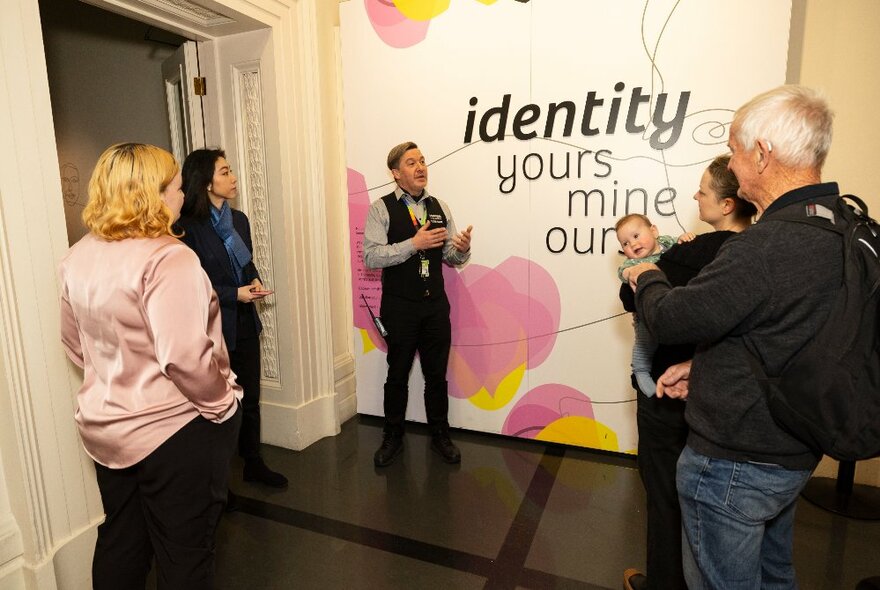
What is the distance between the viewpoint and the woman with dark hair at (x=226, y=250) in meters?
2.44

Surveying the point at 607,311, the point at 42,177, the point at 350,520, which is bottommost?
the point at 350,520

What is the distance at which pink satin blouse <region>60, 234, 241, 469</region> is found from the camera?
138cm

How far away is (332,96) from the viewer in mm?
3488

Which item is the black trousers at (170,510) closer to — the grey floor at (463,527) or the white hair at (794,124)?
the grey floor at (463,527)

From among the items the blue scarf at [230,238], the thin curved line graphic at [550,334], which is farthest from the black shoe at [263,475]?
the thin curved line graphic at [550,334]

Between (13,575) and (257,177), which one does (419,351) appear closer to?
(257,177)

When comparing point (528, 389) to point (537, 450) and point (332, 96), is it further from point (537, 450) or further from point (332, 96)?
point (332, 96)

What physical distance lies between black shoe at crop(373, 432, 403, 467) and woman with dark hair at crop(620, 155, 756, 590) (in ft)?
5.11

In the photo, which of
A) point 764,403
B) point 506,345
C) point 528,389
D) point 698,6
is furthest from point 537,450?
point 698,6

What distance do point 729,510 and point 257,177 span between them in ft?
9.43

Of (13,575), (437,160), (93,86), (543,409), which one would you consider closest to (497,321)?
(543,409)

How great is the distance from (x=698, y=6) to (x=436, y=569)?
2807 mm

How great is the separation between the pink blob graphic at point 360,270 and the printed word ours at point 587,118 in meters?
0.80

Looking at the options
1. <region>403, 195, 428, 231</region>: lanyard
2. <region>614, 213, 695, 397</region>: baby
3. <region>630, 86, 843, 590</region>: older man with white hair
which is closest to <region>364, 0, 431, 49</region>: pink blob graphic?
<region>403, 195, 428, 231</region>: lanyard
